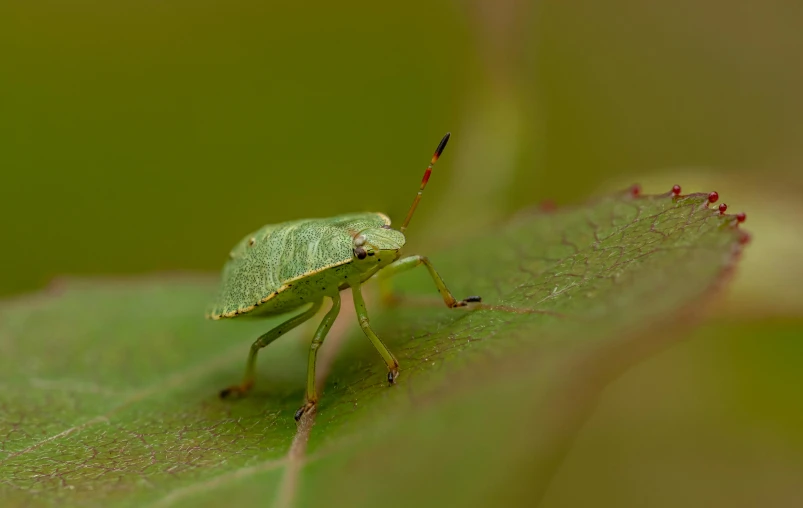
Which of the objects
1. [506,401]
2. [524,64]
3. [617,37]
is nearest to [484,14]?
[524,64]

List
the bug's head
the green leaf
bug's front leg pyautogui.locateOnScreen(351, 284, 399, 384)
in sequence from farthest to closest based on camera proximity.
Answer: the bug's head < bug's front leg pyautogui.locateOnScreen(351, 284, 399, 384) < the green leaf

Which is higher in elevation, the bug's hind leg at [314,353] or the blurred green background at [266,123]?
the blurred green background at [266,123]

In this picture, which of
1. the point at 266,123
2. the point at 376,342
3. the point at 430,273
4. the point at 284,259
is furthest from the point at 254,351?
the point at 266,123

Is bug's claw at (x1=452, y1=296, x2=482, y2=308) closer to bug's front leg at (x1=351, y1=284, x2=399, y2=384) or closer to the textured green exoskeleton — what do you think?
the textured green exoskeleton

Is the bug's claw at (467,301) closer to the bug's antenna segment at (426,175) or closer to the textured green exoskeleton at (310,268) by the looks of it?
the textured green exoskeleton at (310,268)

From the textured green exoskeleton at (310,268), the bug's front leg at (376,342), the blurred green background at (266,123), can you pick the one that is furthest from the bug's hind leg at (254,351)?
the blurred green background at (266,123)

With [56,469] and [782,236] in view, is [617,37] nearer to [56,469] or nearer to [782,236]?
[782,236]

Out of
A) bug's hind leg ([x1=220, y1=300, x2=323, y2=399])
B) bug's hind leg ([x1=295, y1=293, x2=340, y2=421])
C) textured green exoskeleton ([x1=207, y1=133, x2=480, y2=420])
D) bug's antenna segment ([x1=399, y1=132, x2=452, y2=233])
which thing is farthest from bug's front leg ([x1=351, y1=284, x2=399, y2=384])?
bug's antenna segment ([x1=399, y1=132, x2=452, y2=233])

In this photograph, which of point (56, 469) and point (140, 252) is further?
point (140, 252)
